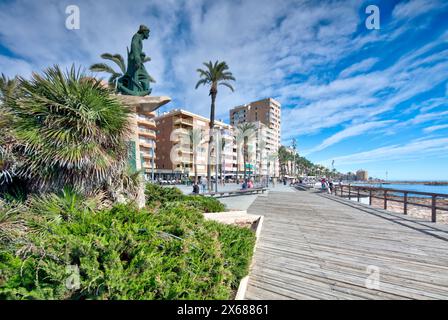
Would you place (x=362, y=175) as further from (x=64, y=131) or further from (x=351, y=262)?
(x=64, y=131)

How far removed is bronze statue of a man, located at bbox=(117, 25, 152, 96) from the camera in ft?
23.6

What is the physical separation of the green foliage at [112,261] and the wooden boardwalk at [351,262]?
3.00 ft

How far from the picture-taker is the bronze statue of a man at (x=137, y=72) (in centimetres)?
718

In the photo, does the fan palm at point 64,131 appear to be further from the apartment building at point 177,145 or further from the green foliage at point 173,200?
the apartment building at point 177,145

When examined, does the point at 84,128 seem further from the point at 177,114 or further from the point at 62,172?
the point at 177,114

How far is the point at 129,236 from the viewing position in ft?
7.01

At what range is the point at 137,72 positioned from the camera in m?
7.38

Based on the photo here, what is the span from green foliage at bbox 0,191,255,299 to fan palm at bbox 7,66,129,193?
105 centimetres

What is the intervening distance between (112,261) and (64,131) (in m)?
3.58

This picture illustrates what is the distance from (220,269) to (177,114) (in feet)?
179

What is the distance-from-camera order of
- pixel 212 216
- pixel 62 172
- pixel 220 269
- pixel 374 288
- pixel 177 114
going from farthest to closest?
pixel 177 114
pixel 212 216
pixel 62 172
pixel 374 288
pixel 220 269

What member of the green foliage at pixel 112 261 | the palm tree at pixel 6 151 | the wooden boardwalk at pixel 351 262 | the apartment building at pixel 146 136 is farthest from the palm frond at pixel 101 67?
the apartment building at pixel 146 136

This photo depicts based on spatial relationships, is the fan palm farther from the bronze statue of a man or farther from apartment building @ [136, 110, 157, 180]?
apartment building @ [136, 110, 157, 180]
